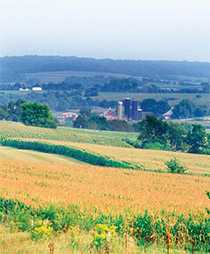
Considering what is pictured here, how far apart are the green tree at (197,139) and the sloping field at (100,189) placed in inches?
1127

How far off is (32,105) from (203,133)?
24.2m

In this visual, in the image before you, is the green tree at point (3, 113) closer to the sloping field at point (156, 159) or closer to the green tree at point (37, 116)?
the green tree at point (37, 116)

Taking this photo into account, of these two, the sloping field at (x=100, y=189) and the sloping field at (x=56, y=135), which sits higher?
the sloping field at (x=100, y=189)

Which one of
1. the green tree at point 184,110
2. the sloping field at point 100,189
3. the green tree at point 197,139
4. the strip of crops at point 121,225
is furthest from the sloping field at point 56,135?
the green tree at point 184,110

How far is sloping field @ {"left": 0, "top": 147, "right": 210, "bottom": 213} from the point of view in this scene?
16.9m

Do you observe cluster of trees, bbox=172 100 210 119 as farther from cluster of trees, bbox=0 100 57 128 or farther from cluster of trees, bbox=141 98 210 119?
cluster of trees, bbox=0 100 57 128

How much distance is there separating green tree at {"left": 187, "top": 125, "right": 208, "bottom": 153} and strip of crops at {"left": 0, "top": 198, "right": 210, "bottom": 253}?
46936mm

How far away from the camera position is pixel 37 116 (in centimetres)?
7750

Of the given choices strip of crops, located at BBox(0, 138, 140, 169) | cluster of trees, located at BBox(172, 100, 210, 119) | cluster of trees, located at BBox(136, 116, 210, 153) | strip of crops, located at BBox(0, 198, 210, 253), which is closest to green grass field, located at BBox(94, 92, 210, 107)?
cluster of trees, located at BBox(172, 100, 210, 119)

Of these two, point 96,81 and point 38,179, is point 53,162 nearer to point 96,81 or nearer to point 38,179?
point 38,179

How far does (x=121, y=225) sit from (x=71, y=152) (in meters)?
28.8

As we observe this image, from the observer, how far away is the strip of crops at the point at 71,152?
38531 millimetres

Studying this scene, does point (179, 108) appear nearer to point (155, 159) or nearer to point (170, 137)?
point (170, 137)

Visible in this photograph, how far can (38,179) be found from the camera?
78.1 ft
